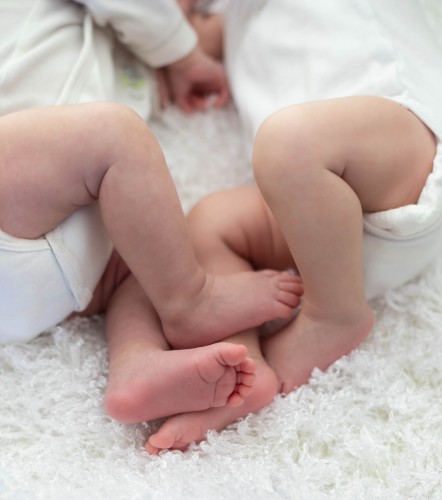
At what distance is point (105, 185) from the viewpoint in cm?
84

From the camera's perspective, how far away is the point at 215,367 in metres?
0.81

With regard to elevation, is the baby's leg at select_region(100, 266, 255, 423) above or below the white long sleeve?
below

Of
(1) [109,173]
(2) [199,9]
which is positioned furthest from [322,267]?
(2) [199,9]

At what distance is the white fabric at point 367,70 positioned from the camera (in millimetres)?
912

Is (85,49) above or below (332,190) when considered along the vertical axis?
above

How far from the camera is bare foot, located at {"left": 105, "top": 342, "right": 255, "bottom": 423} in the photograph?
811 millimetres

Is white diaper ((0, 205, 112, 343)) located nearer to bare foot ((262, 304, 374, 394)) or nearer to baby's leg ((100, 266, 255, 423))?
baby's leg ((100, 266, 255, 423))

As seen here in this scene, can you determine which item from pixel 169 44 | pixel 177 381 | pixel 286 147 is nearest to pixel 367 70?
pixel 286 147

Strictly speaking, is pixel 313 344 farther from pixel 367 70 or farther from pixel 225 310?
pixel 367 70

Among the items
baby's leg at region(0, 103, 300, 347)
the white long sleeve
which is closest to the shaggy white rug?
baby's leg at region(0, 103, 300, 347)

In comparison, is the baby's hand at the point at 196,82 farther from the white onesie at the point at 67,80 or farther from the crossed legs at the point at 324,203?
the crossed legs at the point at 324,203

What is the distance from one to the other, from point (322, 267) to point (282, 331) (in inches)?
5.1

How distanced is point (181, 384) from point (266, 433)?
136mm

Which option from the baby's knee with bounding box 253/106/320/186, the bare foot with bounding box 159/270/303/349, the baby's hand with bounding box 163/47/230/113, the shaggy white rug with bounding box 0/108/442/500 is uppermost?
the baby's knee with bounding box 253/106/320/186
